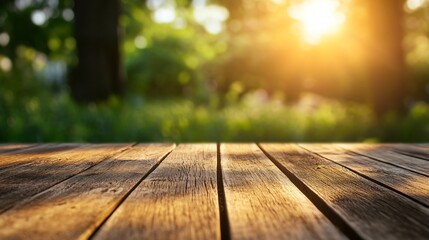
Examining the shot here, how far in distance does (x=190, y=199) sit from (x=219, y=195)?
13 centimetres

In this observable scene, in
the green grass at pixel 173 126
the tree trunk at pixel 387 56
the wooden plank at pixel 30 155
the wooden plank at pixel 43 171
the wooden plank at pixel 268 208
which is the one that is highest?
the tree trunk at pixel 387 56

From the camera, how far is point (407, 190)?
Answer: 167cm

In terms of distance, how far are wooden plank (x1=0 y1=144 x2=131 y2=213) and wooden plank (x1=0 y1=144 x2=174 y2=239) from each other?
0.05 metres

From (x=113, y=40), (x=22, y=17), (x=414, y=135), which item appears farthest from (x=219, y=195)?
(x=22, y=17)

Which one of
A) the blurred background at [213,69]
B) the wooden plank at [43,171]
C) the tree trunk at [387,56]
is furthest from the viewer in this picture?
the tree trunk at [387,56]

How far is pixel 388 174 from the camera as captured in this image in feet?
6.56

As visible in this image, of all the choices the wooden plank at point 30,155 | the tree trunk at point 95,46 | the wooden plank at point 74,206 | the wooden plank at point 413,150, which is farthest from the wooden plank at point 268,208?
the tree trunk at point 95,46

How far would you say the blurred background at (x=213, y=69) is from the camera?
20.0 feet

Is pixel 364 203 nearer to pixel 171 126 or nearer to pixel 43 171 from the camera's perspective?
pixel 43 171

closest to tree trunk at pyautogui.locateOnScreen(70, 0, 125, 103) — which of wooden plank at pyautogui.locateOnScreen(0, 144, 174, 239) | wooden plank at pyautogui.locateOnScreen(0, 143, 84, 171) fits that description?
wooden plank at pyautogui.locateOnScreen(0, 143, 84, 171)

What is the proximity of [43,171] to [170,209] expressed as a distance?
81cm

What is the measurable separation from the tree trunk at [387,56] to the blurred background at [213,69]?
17mm

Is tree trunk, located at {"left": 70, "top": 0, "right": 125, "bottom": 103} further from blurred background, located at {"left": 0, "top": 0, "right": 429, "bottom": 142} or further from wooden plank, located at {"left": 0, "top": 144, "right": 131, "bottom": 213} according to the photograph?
wooden plank, located at {"left": 0, "top": 144, "right": 131, "bottom": 213}

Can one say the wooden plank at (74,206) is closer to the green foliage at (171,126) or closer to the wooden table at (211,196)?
the wooden table at (211,196)
